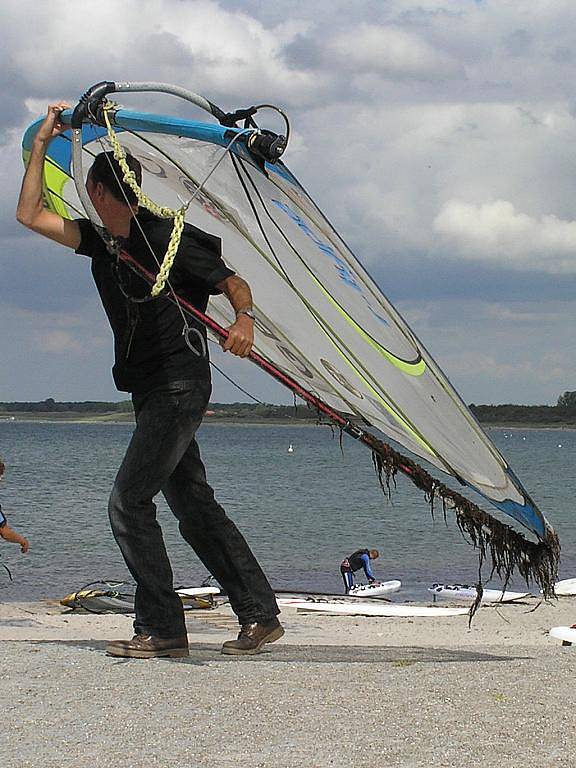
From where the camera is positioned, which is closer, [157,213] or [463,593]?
[157,213]

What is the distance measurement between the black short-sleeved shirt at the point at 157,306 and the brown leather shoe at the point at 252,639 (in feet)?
3.87

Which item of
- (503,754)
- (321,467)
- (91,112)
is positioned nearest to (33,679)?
(503,754)

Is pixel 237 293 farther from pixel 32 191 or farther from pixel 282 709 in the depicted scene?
pixel 282 709

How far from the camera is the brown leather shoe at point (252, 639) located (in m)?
5.07

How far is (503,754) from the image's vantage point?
3.53 meters

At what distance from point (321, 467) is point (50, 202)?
67.3 meters

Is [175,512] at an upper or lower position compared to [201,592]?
upper

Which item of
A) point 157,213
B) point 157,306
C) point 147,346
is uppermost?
point 157,213

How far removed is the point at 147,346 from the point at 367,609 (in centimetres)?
900

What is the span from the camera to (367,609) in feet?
43.4

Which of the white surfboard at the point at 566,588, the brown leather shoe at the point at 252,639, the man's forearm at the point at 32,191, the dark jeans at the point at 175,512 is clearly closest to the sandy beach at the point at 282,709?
the brown leather shoe at the point at 252,639

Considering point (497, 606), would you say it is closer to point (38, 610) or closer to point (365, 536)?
point (38, 610)

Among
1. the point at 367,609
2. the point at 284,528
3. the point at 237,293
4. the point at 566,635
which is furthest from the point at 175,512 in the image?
the point at 284,528

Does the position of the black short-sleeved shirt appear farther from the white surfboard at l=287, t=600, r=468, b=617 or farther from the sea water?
the white surfboard at l=287, t=600, r=468, b=617
